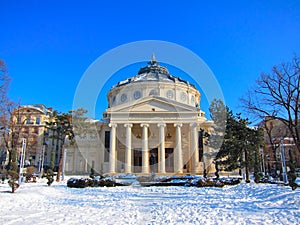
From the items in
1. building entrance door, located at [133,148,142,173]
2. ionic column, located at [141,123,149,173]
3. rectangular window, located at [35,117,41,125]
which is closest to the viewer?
ionic column, located at [141,123,149,173]

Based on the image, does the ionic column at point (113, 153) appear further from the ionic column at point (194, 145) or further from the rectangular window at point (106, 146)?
the ionic column at point (194, 145)

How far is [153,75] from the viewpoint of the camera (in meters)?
54.6

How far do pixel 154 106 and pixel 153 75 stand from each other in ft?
50.5

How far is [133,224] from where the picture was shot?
723 cm

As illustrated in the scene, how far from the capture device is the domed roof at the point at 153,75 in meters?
52.6

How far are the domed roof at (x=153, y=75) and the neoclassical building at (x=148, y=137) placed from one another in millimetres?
604

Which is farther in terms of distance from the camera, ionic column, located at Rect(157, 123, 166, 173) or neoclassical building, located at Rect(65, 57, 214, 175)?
neoclassical building, located at Rect(65, 57, 214, 175)

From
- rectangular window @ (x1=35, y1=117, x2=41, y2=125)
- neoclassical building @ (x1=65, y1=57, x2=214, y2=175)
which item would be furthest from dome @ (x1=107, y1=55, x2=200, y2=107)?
rectangular window @ (x1=35, y1=117, x2=41, y2=125)

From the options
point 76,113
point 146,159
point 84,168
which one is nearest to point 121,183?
point 146,159

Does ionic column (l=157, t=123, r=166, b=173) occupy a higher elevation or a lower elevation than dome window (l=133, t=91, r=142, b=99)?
lower

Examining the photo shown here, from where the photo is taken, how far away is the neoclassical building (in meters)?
39.7

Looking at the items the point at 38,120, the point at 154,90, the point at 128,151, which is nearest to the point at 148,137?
the point at 128,151

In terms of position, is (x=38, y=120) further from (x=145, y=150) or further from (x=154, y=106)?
(x=145, y=150)

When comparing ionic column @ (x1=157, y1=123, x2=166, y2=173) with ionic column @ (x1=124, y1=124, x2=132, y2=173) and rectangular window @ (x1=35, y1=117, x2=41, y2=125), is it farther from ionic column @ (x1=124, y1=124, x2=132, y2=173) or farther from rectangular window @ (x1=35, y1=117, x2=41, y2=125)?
rectangular window @ (x1=35, y1=117, x2=41, y2=125)
